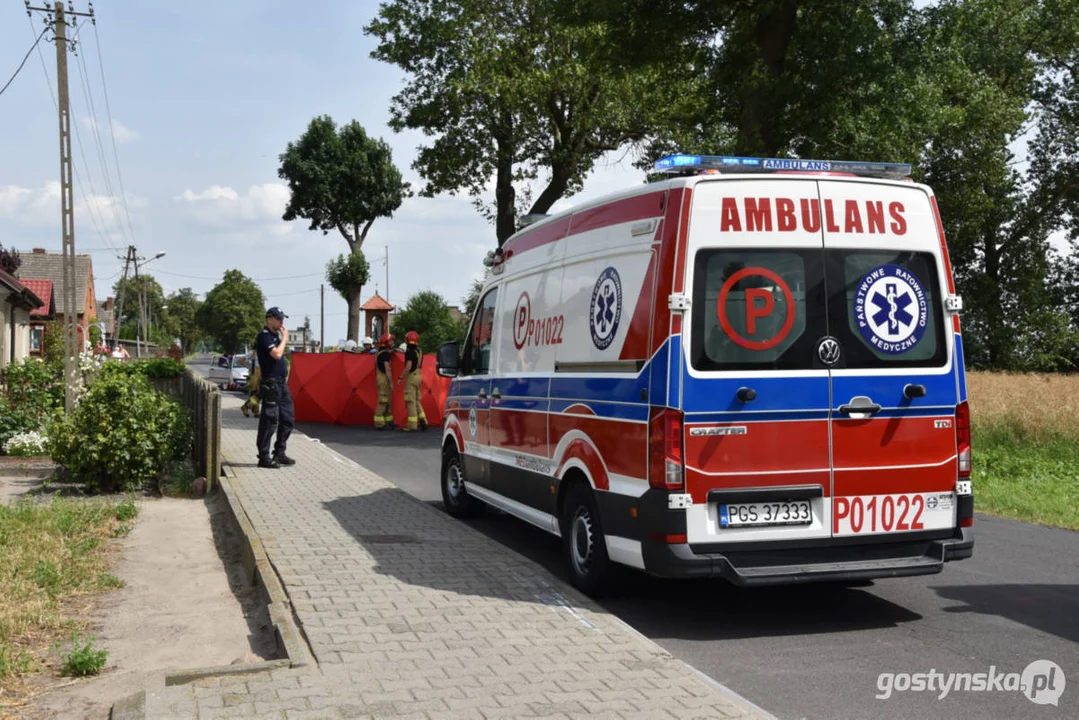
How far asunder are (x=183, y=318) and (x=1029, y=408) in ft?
450

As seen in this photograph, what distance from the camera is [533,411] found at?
783cm

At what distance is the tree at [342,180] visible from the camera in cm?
5234

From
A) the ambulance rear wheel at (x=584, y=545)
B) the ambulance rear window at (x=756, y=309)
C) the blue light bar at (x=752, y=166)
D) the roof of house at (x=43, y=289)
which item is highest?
the roof of house at (x=43, y=289)

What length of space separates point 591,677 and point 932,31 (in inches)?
626

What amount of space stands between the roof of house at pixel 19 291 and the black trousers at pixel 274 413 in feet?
54.5

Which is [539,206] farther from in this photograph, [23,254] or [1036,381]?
[23,254]

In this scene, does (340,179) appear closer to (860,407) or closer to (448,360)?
(448,360)

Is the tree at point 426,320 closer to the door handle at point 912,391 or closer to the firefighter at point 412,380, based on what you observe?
the firefighter at point 412,380

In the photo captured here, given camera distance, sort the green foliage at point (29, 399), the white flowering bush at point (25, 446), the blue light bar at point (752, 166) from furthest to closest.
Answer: the green foliage at point (29, 399), the white flowering bush at point (25, 446), the blue light bar at point (752, 166)

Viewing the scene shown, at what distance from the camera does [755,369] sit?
6039 mm

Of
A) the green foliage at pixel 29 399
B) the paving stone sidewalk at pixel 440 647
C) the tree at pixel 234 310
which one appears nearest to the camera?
the paving stone sidewalk at pixel 440 647

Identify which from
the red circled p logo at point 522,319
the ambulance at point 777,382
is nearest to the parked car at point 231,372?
the red circled p logo at point 522,319

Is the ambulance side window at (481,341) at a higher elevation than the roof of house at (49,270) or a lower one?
lower

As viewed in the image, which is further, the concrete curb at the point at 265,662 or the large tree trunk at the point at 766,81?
the large tree trunk at the point at 766,81
